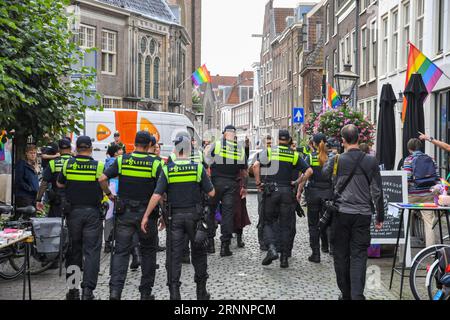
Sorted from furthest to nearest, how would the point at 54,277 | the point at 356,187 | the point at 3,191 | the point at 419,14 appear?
1. the point at 419,14
2. the point at 3,191
3. the point at 54,277
4. the point at 356,187

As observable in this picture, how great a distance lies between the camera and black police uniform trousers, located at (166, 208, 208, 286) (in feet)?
23.7

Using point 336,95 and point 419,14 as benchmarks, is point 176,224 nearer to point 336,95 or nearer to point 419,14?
point 336,95

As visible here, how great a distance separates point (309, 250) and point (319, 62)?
34.3 m

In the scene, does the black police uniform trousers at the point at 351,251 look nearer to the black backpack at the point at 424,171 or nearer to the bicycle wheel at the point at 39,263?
the black backpack at the point at 424,171

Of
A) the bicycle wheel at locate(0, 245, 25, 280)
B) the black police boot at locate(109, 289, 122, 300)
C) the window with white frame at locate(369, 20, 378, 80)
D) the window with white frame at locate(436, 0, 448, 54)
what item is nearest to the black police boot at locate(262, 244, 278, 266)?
the black police boot at locate(109, 289, 122, 300)

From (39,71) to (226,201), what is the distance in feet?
11.6

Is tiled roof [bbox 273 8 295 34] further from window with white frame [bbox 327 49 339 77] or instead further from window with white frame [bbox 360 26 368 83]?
window with white frame [bbox 360 26 368 83]

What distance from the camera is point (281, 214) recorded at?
385 inches

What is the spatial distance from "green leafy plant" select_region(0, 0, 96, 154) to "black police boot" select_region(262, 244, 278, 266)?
375cm

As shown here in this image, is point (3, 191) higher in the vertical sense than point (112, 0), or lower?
lower

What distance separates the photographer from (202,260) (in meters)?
7.36

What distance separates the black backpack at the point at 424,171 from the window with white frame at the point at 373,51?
16274 mm

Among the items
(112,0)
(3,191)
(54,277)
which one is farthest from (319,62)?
(54,277)
